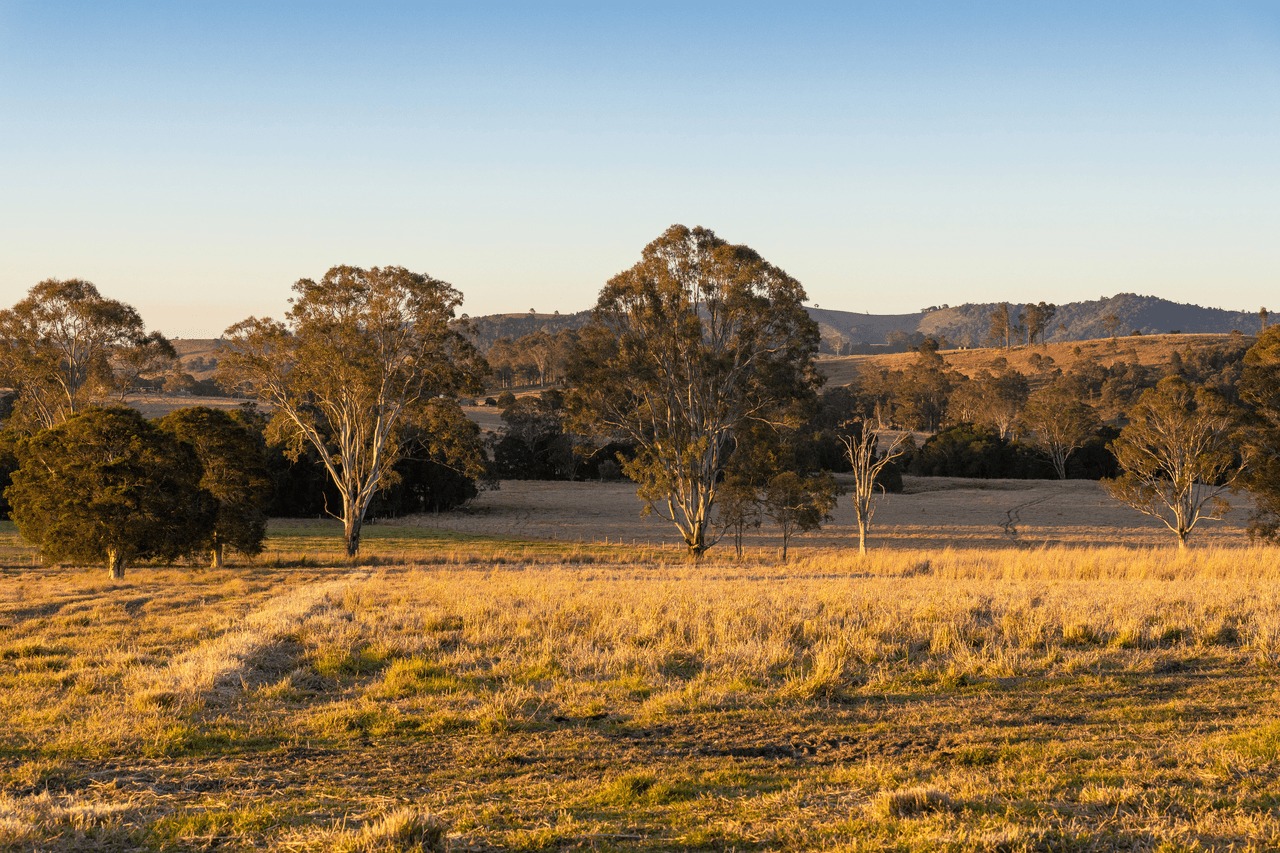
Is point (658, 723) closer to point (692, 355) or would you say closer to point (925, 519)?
point (692, 355)

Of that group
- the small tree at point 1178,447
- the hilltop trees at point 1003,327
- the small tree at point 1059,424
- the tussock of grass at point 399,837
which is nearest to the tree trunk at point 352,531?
the tussock of grass at point 399,837

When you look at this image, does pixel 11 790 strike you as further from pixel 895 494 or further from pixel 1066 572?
pixel 895 494

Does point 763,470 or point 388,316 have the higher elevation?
point 388,316

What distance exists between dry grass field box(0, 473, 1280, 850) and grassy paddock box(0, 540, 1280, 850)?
0.04 metres

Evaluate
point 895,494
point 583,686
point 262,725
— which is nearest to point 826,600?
point 583,686

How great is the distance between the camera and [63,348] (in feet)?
147

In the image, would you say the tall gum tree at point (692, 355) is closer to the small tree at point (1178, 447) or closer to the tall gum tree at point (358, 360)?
the tall gum tree at point (358, 360)

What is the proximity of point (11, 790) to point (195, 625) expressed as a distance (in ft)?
30.6

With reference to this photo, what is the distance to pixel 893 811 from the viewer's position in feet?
18.6

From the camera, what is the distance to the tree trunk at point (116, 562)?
84.3ft

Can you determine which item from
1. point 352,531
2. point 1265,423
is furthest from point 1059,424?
point 352,531

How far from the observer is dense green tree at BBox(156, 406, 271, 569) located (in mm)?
28875

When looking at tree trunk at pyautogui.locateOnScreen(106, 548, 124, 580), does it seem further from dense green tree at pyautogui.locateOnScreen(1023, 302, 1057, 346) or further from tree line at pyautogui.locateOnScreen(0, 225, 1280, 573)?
dense green tree at pyautogui.locateOnScreen(1023, 302, 1057, 346)

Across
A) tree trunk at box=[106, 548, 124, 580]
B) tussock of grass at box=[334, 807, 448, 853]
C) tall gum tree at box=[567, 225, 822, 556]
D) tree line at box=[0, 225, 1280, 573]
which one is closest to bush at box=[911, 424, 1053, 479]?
tree line at box=[0, 225, 1280, 573]
